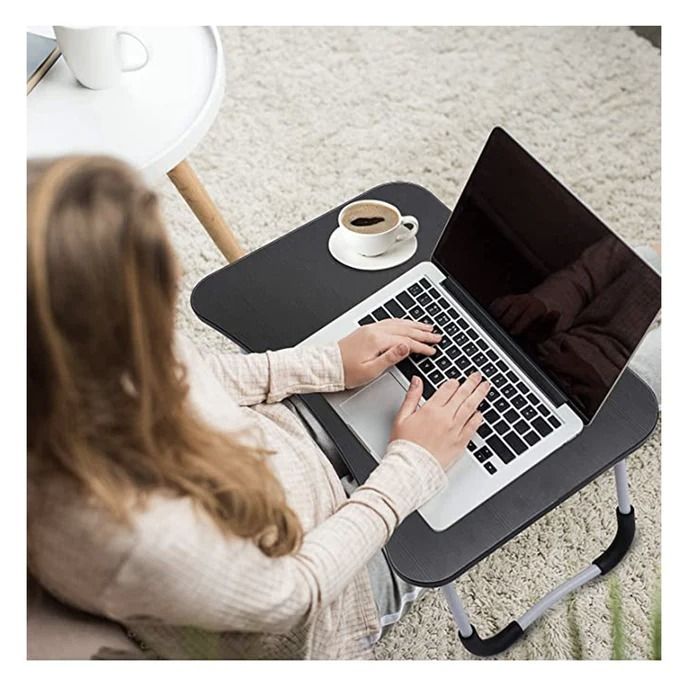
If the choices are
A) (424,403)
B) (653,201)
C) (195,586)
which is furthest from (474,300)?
(653,201)

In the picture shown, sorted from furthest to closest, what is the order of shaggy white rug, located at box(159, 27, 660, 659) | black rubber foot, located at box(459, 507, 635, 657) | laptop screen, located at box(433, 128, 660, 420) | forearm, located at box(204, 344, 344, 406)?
shaggy white rug, located at box(159, 27, 660, 659) < black rubber foot, located at box(459, 507, 635, 657) < forearm, located at box(204, 344, 344, 406) < laptop screen, located at box(433, 128, 660, 420)

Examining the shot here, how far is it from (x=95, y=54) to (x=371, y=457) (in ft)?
1.72

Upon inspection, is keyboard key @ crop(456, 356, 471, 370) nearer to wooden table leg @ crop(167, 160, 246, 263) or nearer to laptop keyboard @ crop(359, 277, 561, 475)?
laptop keyboard @ crop(359, 277, 561, 475)

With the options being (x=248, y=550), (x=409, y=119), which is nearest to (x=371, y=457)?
(x=248, y=550)

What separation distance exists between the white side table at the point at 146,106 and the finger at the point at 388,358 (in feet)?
1.03

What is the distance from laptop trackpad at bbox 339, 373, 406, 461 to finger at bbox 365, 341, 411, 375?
21 mm

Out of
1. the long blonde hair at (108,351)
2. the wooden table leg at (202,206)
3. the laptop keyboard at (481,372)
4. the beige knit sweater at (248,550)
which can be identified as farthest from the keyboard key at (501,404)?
the wooden table leg at (202,206)

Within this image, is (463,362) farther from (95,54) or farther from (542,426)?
(95,54)

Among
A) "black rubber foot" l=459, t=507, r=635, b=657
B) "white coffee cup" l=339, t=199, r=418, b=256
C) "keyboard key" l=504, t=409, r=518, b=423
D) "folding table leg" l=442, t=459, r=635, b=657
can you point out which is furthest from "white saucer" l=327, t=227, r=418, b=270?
"black rubber foot" l=459, t=507, r=635, b=657

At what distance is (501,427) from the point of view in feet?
2.85

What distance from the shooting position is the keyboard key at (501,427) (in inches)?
34.2

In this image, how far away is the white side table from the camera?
38.9 inches

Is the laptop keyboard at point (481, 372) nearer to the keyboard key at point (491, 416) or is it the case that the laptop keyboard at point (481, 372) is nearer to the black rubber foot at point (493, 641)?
the keyboard key at point (491, 416)

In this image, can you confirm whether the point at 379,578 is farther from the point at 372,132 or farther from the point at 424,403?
the point at 372,132
